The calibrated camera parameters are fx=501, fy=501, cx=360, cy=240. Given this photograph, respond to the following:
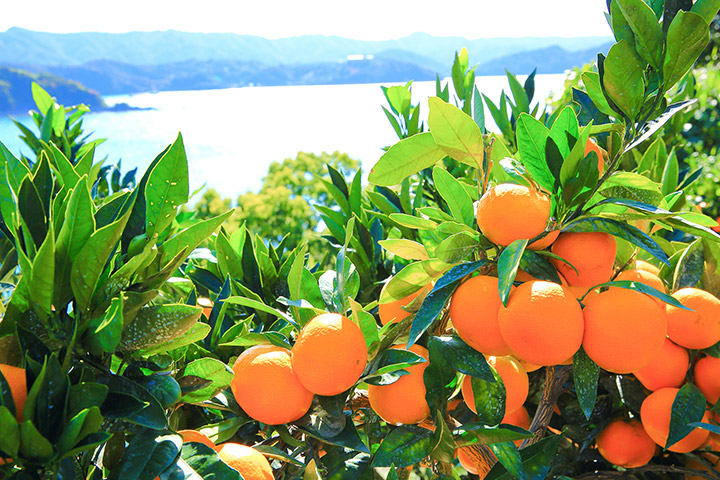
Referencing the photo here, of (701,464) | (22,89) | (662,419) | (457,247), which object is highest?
(22,89)

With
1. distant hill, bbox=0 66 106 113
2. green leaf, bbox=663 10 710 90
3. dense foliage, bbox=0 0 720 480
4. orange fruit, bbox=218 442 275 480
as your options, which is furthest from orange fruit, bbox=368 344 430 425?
distant hill, bbox=0 66 106 113

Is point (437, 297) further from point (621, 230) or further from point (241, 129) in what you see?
point (241, 129)

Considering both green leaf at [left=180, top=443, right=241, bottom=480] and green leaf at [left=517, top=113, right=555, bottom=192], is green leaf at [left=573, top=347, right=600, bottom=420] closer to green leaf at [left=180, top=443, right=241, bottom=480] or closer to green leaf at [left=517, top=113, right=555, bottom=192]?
green leaf at [left=517, top=113, right=555, bottom=192]

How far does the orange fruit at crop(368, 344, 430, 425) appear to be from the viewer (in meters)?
0.45

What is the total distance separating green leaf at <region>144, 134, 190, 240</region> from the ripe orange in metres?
0.32

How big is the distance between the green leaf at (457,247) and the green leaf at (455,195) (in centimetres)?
3

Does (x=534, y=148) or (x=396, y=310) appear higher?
(x=534, y=148)

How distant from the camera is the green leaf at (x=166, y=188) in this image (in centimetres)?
40

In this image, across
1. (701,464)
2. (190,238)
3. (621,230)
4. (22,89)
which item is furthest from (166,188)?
(22,89)

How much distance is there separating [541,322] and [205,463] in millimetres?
270

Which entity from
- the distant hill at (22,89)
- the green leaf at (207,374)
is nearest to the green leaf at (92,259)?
the green leaf at (207,374)

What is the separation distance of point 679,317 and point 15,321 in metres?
0.60

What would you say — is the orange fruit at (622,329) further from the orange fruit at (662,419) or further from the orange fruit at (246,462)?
the orange fruit at (246,462)

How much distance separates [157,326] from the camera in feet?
1.28
